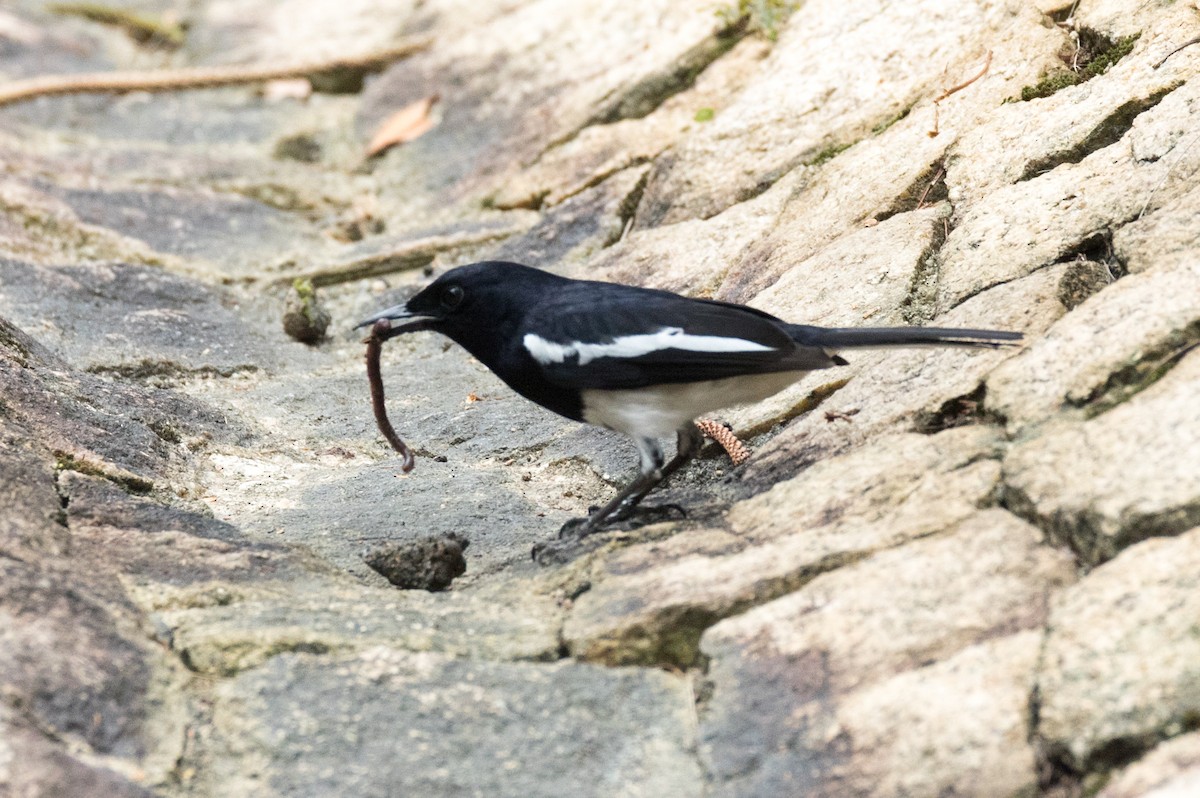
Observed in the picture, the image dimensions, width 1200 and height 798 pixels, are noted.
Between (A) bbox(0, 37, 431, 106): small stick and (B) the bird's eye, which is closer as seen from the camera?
(B) the bird's eye

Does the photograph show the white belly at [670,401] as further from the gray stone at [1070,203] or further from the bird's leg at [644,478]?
the gray stone at [1070,203]

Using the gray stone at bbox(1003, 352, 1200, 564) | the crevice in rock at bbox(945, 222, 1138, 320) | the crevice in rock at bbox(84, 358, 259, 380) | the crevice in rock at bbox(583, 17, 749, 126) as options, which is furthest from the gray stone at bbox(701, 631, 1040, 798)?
the crevice in rock at bbox(583, 17, 749, 126)

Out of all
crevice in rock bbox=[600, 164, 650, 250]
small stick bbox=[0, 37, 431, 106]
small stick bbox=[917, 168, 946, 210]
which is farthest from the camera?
small stick bbox=[0, 37, 431, 106]

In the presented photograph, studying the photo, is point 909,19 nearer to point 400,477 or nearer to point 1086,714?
point 400,477

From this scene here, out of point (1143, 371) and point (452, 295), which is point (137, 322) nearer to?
point (452, 295)

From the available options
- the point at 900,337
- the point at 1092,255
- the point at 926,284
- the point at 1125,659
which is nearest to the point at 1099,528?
the point at 1125,659

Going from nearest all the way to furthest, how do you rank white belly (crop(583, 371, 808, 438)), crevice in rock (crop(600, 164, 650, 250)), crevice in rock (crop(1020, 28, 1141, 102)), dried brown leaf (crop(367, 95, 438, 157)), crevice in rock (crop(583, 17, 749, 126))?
white belly (crop(583, 371, 808, 438)) < crevice in rock (crop(1020, 28, 1141, 102)) < crevice in rock (crop(600, 164, 650, 250)) < crevice in rock (crop(583, 17, 749, 126)) < dried brown leaf (crop(367, 95, 438, 157))

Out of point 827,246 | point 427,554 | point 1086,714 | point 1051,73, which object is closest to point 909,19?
point 1051,73

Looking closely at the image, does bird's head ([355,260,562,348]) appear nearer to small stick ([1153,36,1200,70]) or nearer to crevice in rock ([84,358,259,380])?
crevice in rock ([84,358,259,380])
